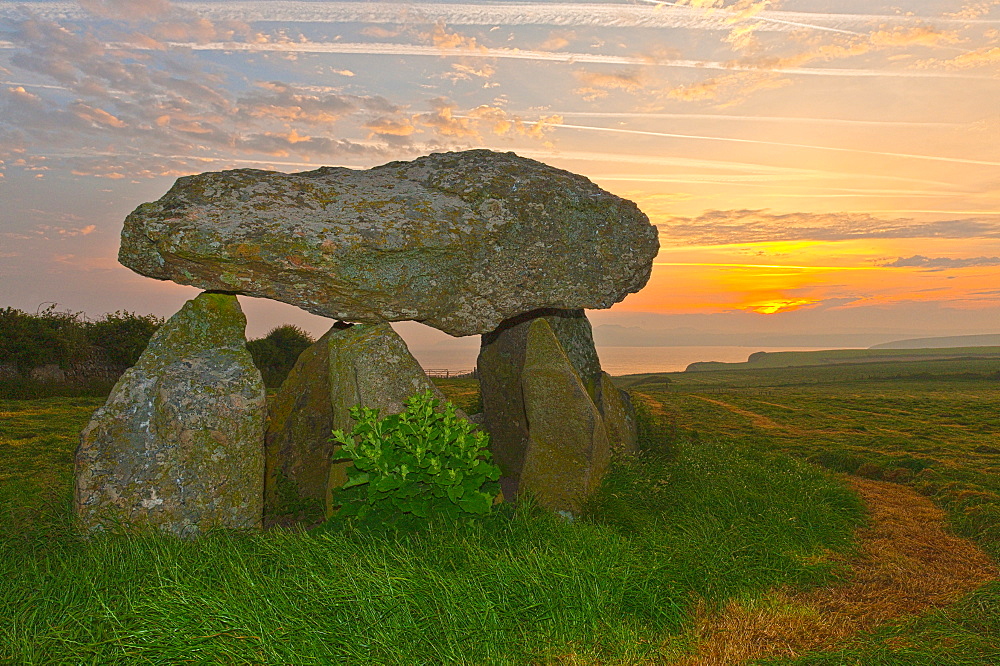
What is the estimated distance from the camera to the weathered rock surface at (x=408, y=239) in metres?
7.82

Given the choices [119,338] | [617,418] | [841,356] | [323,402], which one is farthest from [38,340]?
[841,356]

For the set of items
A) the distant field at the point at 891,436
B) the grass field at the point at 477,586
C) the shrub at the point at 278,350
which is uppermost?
the shrub at the point at 278,350

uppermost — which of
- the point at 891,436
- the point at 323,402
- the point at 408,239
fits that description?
the point at 408,239

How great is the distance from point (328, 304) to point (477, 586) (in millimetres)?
4060

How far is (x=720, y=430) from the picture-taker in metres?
19.9

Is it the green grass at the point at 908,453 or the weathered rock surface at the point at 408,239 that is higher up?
the weathered rock surface at the point at 408,239

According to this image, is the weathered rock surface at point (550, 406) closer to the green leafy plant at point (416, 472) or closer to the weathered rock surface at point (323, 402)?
the weathered rock surface at point (323, 402)

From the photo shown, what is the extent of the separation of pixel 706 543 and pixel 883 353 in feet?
415

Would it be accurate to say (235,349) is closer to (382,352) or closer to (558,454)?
(382,352)

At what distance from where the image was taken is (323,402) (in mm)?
9883

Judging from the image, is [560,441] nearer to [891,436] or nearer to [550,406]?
[550,406]

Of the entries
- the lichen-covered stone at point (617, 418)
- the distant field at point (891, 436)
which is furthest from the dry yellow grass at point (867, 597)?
the lichen-covered stone at point (617, 418)

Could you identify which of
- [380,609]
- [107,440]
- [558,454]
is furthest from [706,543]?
[107,440]

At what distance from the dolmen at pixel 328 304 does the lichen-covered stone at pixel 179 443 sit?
0.02 m
